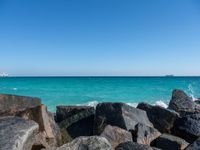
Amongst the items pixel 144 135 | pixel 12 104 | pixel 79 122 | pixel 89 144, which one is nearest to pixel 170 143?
pixel 144 135

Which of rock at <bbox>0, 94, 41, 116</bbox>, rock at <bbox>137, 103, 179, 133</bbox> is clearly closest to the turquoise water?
rock at <bbox>137, 103, 179, 133</bbox>

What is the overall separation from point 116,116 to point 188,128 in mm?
1371

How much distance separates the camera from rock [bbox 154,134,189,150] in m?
5.43

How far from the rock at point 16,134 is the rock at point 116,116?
2.71 metres

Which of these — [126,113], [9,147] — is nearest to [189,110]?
[126,113]

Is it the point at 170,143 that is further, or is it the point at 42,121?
the point at 170,143

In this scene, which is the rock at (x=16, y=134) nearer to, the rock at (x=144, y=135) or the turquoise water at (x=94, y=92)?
the rock at (x=144, y=135)

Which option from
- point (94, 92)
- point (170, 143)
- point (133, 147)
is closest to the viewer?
point (133, 147)

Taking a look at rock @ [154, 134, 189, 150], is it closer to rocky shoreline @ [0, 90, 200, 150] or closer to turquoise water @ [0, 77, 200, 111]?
rocky shoreline @ [0, 90, 200, 150]

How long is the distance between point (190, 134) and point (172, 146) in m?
0.95

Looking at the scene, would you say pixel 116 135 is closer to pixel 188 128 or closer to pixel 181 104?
pixel 188 128

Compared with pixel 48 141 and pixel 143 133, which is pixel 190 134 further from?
pixel 48 141

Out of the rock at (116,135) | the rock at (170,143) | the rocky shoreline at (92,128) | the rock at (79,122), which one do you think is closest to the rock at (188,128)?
the rocky shoreline at (92,128)

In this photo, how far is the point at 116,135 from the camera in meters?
5.65
